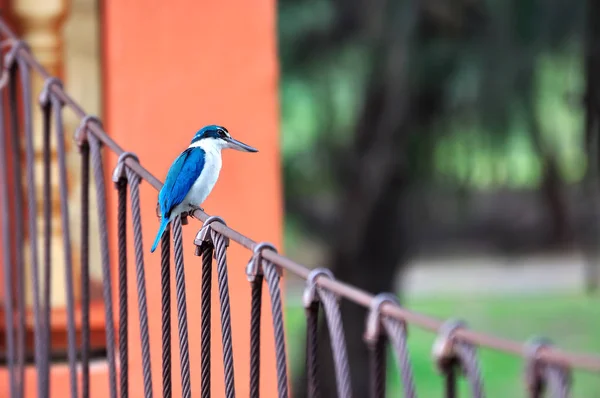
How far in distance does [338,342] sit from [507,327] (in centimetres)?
1762

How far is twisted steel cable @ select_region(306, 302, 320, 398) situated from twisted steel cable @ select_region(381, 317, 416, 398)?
0.22 m

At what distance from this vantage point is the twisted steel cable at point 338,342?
138 centimetres

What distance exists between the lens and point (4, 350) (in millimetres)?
3211

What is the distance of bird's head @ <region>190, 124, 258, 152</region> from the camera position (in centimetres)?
165

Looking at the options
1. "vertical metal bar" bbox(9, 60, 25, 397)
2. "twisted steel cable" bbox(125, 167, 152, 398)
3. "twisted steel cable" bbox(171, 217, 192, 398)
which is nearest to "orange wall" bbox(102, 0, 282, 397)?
"vertical metal bar" bbox(9, 60, 25, 397)

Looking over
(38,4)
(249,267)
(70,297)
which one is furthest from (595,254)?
(249,267)

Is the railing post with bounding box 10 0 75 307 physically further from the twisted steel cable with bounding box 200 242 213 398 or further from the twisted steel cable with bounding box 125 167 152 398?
the twisted steel cable with bounding box 200 242 213 398

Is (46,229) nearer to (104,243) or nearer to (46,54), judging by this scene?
(104,243)

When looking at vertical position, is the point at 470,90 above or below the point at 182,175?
above

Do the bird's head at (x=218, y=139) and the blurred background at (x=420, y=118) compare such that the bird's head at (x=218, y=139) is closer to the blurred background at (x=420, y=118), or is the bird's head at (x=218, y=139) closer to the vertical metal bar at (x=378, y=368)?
the vertical metal bar at (x=378, y=368)

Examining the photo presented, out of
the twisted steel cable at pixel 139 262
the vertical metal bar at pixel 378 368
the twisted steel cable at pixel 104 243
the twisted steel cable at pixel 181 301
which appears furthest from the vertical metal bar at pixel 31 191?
the vertical metal bar at pixel 378 368

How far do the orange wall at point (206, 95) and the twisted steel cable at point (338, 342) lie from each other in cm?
147

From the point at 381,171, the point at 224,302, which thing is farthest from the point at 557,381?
the point at 381,171

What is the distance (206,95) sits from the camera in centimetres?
301
